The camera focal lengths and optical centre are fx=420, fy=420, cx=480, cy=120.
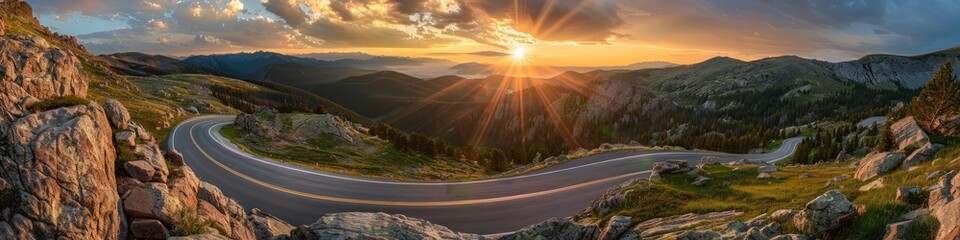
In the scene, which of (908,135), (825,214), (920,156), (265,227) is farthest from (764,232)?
(908,135)

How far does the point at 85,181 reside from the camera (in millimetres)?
12812

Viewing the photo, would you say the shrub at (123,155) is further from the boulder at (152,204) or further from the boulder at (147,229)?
the boulder at (147,229)

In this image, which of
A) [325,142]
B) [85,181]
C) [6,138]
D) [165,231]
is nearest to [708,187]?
[165,231]

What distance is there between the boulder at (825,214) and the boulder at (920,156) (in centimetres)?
1122

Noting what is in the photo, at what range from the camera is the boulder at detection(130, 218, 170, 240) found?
44.3ft

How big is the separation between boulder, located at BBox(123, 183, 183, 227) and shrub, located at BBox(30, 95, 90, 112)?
A: 13.4 ft

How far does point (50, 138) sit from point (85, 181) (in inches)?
63.9

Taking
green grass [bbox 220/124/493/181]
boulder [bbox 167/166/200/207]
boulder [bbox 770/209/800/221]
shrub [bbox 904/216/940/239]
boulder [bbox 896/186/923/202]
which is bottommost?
green grass [bbox 220/124/493/181]

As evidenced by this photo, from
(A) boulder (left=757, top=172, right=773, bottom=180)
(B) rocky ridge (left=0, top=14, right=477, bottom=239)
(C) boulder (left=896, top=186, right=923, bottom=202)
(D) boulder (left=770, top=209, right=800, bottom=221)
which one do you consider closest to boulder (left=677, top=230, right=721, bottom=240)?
(D) boulder (left=770, top=209, right=800, bottom=221)

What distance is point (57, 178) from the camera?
12227 millimetres

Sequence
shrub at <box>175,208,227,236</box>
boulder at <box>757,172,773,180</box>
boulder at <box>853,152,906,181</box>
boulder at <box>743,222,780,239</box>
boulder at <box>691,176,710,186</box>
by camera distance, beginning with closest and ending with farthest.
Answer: boulder at <box>743,222,780,239</box>, shrub at <box>175,208,227,236</box>, boulder at <box>853,152,906,181</box>, boulder at <box>691,176,710,186</box>, boulder at <box>757,172,773,180</box>

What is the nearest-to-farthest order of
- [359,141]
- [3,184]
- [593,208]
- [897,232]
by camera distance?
[897,232]
[3,184]
[593,208]
[359,141]

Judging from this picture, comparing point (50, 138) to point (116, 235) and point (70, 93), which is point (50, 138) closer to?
point (116, 235)

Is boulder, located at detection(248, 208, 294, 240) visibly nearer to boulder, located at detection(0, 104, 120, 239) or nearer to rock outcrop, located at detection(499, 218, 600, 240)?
boulder, located at detection(0, 104, 120, 239)
